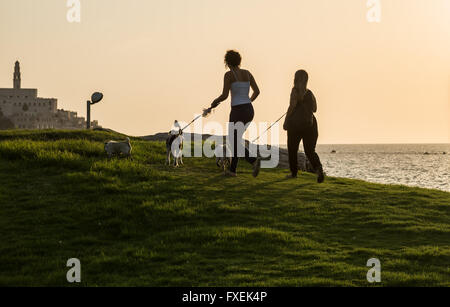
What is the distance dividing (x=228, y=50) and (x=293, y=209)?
189 inches

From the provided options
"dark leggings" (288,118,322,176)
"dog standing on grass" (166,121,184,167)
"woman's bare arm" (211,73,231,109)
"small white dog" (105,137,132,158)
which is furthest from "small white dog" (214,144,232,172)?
"dark leggings" (288,118,322,176)

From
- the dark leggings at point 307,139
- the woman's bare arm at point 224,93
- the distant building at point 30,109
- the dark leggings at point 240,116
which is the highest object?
the distant building at point 30,109

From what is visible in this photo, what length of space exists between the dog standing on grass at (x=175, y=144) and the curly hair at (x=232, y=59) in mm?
4268

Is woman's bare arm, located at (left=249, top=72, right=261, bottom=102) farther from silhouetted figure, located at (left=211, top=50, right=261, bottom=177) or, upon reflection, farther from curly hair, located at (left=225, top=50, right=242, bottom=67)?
curly hair, located at (left=225, top=50, right=242, bottom=67)

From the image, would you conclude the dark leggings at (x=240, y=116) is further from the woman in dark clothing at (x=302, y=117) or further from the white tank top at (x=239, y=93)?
the woman in dark clothing at (x=302, y=117)

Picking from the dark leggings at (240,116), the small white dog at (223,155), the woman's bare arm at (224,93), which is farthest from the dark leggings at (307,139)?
the small white dog at (223,155)

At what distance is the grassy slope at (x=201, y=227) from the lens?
942 cm

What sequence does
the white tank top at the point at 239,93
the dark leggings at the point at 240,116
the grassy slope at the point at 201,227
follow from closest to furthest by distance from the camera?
the grassy slope at the point at 201,227, the dark leggings at the point at 240,116, the white tank top at the point at 239,93

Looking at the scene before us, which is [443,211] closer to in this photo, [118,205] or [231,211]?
[231,211]

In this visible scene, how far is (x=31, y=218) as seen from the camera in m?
12.7

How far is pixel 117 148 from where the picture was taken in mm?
20062

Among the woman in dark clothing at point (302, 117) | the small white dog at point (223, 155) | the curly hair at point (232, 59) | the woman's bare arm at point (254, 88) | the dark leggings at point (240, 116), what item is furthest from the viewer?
the small white dog at point (223, 155)

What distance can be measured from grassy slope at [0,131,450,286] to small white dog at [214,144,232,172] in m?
0.78
